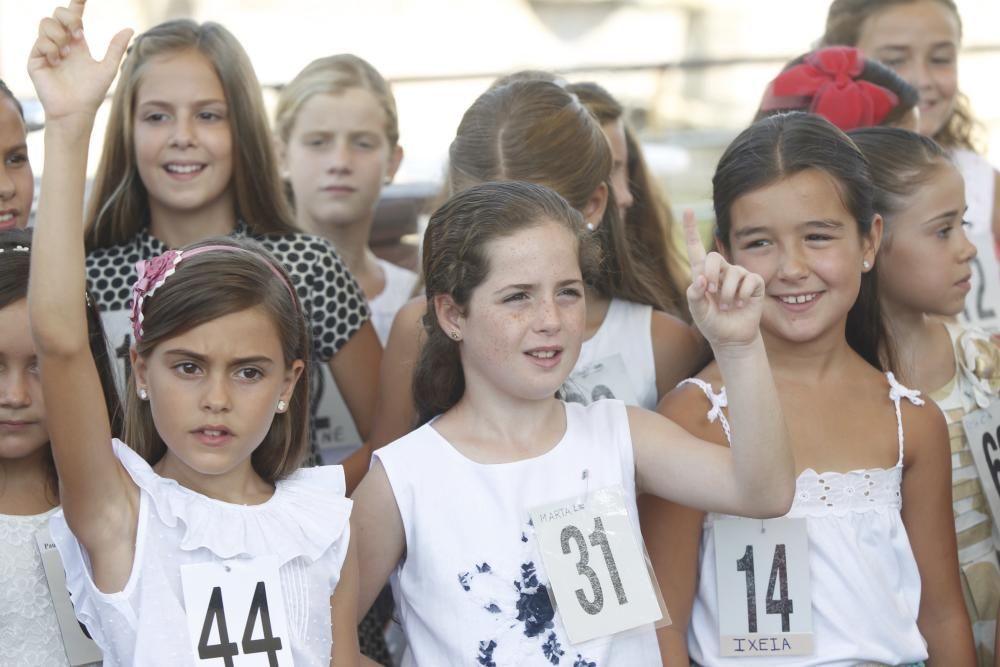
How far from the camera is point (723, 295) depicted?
2.27m

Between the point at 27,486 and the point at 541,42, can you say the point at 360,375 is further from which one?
the point at 541,42

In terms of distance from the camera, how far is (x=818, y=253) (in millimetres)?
2744

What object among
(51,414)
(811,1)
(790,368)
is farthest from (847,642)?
(811,1)

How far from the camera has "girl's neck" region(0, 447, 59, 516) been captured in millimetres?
2490

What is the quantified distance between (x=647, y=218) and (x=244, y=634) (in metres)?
1.88

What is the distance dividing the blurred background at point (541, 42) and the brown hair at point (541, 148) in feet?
18.4

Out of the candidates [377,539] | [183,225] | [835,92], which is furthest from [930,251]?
[183,225]

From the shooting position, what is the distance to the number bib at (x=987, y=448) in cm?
298

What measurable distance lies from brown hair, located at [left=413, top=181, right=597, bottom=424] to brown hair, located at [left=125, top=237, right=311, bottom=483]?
24cm

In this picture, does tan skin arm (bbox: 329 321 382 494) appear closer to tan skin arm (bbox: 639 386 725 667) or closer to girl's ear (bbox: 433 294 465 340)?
girl's ear (bbox: 433 294 465 340)

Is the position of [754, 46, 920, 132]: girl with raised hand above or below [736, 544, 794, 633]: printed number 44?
above

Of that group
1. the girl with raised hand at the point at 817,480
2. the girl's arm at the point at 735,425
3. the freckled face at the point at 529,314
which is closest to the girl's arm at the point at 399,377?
the freckled face at the point at 529,314

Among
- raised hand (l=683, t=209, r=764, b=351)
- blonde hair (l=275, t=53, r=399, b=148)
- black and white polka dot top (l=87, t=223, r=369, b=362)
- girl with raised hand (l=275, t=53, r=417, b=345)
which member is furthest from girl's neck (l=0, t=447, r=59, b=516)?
blonde hair (l=275, t=53, r=399, b=148)

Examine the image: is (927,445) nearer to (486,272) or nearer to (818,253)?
(818,253)
